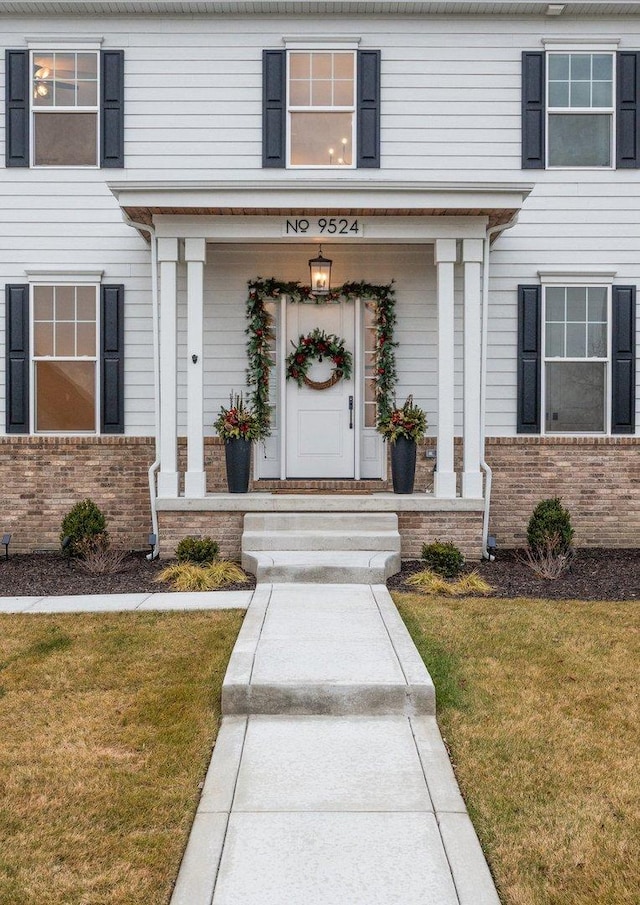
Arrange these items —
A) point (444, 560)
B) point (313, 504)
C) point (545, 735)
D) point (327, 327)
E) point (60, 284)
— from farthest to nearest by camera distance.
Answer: point (327, 327), point (60, 284), point (313, 504), point (444, 560), point (545, 735)

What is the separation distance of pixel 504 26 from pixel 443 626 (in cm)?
764

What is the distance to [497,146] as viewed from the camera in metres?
9.58

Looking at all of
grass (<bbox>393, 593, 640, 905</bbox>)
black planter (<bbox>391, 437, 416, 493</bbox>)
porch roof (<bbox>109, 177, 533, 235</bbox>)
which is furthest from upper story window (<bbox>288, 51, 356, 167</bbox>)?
grass (<bbox>393, 593, 640, 905</bbox>)

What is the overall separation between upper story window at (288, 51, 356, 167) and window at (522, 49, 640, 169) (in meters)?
2.14

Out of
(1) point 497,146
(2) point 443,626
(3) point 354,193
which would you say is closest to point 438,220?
(3) point 354,193

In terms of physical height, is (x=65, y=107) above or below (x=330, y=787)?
above

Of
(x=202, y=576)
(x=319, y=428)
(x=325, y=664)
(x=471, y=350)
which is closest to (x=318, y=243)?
(x=319, y=428)

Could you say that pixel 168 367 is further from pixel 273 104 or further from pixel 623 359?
pixel 623 359

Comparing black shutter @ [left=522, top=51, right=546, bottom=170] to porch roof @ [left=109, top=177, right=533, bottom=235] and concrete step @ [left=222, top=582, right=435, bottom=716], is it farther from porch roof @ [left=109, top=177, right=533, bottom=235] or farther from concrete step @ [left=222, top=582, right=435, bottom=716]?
concrete step @ [left=222, top=582, right=435, bottom=716]

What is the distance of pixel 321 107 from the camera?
31.4 feet

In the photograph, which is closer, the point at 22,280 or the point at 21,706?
the point at 21,706

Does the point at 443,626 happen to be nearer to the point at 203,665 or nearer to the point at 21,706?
the point at 203,665

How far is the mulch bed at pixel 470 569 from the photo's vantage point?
7105 mm

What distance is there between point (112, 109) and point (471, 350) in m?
5.26
